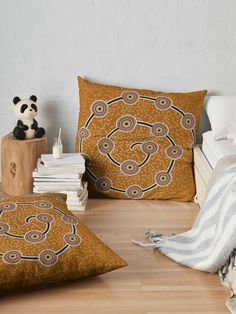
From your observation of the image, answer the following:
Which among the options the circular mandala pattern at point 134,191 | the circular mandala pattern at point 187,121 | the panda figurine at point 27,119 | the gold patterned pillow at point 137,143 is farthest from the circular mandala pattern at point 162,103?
the panda figurine at point 27,119

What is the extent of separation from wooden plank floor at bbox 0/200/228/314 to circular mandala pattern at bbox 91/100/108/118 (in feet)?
2.49

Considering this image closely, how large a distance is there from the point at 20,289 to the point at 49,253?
0.17 m

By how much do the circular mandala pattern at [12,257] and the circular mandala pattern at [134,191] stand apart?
47.8 inches

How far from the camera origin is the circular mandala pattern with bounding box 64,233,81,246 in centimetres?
254

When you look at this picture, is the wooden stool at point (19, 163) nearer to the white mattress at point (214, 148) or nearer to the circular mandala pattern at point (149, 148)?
the circular mandala pattern at point (149, 148)

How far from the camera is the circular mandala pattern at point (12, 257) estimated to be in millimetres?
2398

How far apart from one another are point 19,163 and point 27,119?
0.86 feet

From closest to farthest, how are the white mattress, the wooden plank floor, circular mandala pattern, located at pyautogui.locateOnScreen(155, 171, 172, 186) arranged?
the wooden plank floor < the white mattress < circular mandala pattern, located at pyautogui.locateOnScreen(155, 171, 172, 186)

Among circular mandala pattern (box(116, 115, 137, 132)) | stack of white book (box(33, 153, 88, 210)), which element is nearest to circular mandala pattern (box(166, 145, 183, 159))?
circular mandala pattern (box(116, 115, 137, 132))

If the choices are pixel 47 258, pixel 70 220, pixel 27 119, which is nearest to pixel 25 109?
pixel 27 119

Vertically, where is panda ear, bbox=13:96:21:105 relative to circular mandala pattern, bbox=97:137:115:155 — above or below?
above

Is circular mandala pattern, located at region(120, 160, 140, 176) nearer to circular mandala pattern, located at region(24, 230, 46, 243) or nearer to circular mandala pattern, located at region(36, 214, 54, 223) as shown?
circular mandala pattern, located at region(36, 214, 54, 223)

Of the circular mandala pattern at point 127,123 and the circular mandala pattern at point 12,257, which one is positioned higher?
the circular mandala pattern at point 127,123

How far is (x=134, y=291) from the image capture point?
97.7 inches
